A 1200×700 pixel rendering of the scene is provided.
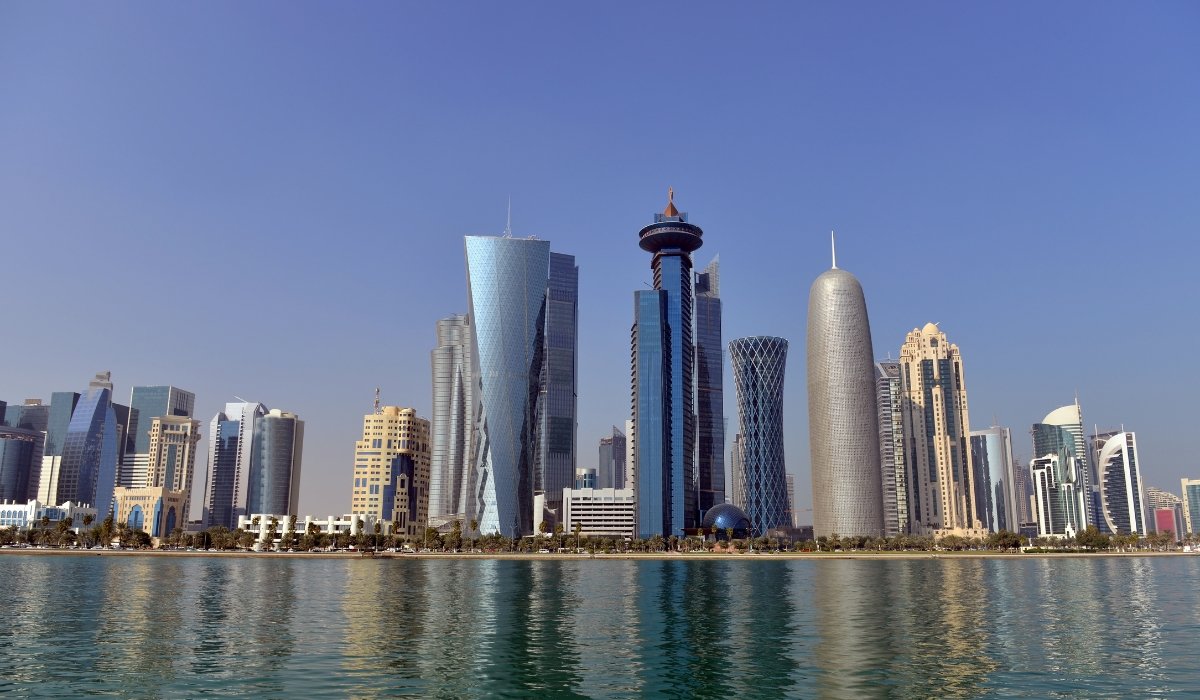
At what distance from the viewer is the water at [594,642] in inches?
1652

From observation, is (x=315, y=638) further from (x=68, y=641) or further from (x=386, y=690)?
(x=386, y=690)

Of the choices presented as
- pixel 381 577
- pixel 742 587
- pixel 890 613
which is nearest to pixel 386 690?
pixel 890 613

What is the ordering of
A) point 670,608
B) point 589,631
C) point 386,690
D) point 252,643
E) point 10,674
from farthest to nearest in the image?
1. point 670,608
2. point 589,631
3. point 252,643
4. point 10,674
5. point 386,690

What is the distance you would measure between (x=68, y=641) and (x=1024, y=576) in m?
132

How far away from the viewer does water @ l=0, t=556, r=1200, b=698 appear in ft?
138

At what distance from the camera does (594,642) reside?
2224 inches

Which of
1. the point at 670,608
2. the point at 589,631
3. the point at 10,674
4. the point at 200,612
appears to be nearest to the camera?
the point at 10,674

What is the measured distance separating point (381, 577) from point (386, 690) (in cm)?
9352

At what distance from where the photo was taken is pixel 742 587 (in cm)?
11106

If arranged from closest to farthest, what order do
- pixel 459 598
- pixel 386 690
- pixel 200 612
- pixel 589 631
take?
pixel 386 690 < pixel 589 631 < pixel 200 612 < pixel 459 598

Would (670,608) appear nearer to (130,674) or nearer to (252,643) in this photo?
(252,643)

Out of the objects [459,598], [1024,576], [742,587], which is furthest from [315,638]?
[1024,576]

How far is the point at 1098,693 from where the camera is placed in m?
40.7

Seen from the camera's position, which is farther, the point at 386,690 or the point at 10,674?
the point at 10,674
